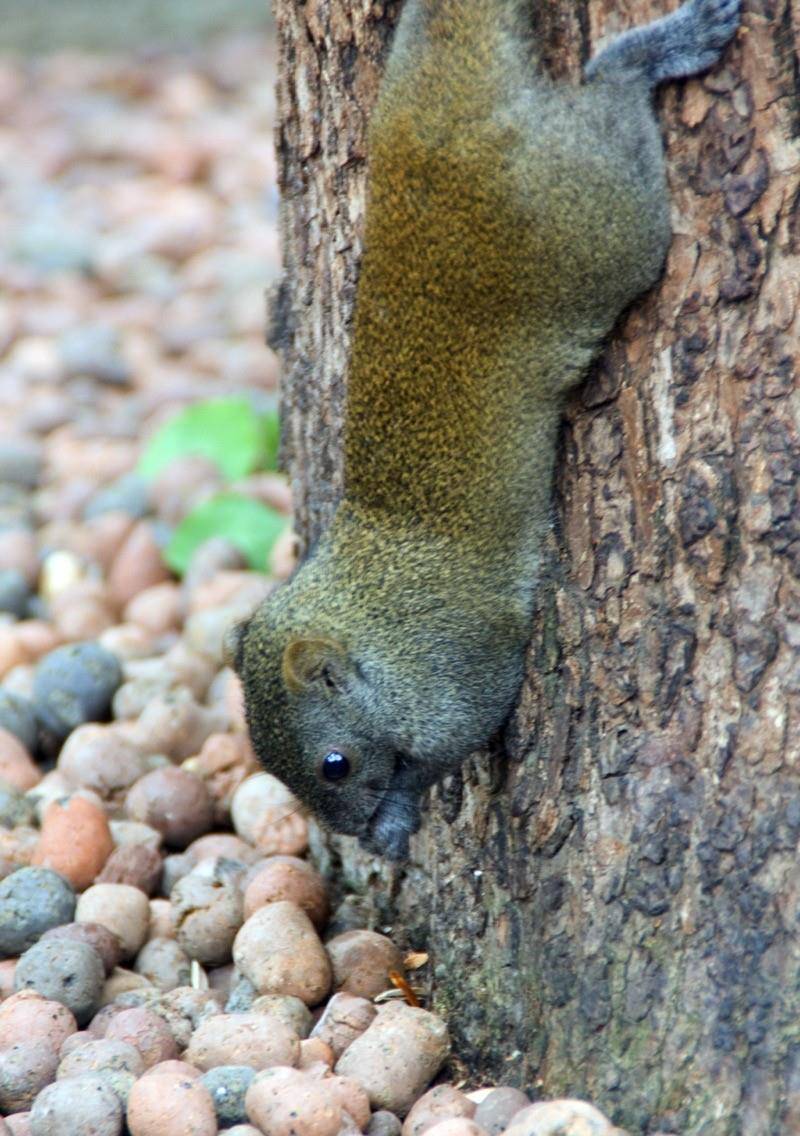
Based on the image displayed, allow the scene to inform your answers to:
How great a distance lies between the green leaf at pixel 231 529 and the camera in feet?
20.4

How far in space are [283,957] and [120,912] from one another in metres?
0.55

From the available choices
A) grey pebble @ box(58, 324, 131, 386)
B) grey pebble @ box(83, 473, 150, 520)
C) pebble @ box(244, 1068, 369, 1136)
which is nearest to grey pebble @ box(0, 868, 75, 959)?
pebble @ box(244, 1068, 369, 1136)

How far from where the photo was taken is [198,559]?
6.12 meters

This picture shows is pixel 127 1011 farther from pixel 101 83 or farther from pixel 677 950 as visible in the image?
pixel 101 83

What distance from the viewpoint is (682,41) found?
300 centimetres

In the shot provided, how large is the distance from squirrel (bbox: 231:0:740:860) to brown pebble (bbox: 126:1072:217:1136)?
799 mm

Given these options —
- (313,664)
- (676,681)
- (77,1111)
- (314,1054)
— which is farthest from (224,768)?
(676,681)

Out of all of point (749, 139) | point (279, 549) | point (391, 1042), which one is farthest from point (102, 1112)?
point (279, 549)

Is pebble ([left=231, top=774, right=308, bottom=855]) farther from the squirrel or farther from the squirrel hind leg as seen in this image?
the squirrel hind leg

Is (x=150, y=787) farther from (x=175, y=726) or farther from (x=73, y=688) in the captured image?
(x=73, y=688)

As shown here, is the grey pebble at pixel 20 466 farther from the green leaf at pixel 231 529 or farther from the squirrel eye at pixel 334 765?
the squirrel eye at pixel 334 765

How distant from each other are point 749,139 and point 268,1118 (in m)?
2.19

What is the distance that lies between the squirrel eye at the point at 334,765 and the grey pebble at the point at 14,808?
1382 mm

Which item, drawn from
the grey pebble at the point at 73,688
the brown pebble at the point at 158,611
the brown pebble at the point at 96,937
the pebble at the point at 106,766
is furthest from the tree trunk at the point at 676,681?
the brown pebble at the point at 158,611
